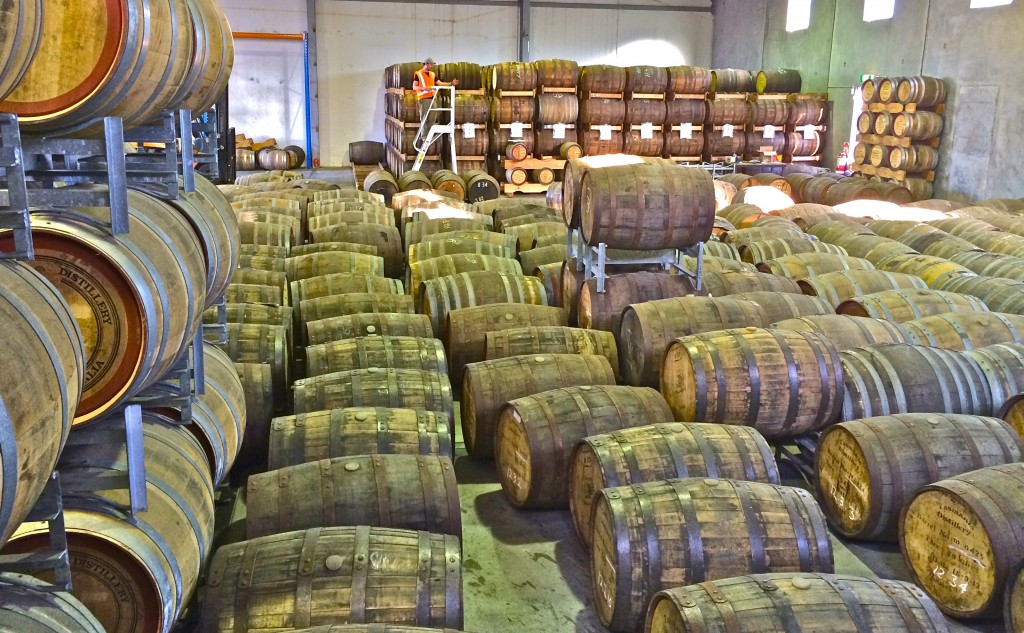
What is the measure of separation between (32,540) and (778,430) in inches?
165

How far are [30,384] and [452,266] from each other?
5.80 m

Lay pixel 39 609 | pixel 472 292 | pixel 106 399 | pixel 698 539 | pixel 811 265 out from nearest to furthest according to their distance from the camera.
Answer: pixel 39 609, pixel 106 399, pixel 698 539, pixel 472 292, pixel 811 265

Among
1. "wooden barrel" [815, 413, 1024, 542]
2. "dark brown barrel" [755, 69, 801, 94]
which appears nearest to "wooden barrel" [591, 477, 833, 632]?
"wooden barrel" [815, 413, 1024, 542]

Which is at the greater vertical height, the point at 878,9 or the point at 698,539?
the point at 878,9

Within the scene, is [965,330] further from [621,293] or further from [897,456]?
[621,293]

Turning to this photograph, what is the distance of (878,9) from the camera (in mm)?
16547

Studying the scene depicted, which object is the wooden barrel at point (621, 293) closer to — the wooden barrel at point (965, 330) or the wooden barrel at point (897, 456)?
the wooden barrel at point (965, 330)

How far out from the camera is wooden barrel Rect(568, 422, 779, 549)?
4145 mm

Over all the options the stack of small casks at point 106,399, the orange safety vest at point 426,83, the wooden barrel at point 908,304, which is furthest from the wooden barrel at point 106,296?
the orange safety vest at point 426,83

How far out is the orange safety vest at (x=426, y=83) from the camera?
15844 millimetres

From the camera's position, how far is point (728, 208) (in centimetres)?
1275

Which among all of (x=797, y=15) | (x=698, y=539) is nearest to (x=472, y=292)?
(x=698, y=539)

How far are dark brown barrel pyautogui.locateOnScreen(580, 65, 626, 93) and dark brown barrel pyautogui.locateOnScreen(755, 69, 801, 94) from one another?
376 centimetres

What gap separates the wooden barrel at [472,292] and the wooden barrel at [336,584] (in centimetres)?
354
